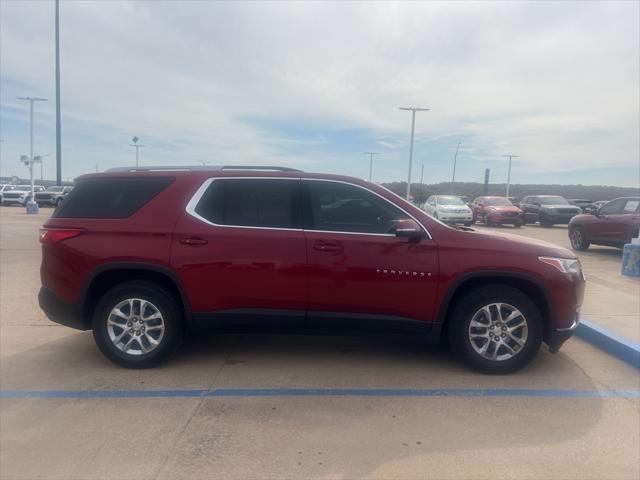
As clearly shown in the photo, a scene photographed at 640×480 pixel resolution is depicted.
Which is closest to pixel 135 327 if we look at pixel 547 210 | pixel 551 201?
pixel 547 210

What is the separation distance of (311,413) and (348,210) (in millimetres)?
1794

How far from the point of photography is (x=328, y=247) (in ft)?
13.9

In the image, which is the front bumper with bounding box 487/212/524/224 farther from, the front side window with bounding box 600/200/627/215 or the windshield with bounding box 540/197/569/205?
the front side window with bounding box 600/200/627/215

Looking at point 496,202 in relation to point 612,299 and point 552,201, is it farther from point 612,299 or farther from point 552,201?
point 612,299

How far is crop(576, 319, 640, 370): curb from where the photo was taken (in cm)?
467

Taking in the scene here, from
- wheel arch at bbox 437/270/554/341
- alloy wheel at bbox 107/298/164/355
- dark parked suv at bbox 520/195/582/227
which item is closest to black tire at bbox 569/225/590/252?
wheel arch at bbox 437/270/554/341

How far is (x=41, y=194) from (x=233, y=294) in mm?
41618

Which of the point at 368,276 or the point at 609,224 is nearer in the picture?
the point at 368,276

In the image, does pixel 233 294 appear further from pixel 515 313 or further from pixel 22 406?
pixel 515 313

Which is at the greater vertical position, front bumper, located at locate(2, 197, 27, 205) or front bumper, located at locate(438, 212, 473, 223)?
front bumper, located at locate(438, 212, 473, 223)

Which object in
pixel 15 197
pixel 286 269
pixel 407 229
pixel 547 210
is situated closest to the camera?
pixel 407 229

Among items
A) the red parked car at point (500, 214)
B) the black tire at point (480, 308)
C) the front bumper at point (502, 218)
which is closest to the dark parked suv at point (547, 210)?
the red parked car at point (500, 214)

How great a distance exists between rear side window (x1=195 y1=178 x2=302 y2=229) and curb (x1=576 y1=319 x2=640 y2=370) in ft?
11.4

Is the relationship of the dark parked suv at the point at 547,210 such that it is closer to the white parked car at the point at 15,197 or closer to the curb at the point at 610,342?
the curb at the point at 610,342
